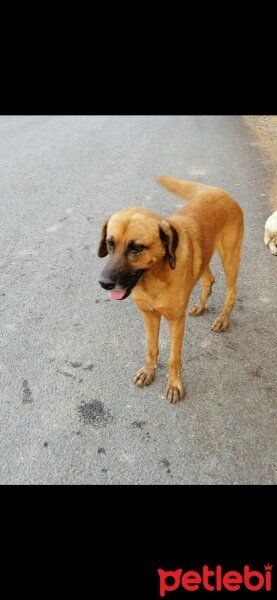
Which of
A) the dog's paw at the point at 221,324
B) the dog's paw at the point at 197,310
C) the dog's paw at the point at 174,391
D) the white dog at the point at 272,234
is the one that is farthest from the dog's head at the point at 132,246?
the white dog at the point at 272,234

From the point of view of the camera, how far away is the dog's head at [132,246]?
2537 millimetres

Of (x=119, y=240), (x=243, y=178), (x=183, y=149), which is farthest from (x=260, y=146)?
(x=119, y=240)

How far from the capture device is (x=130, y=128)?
9953 mm

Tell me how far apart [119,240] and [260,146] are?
24.0ft

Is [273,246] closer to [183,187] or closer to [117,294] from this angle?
[183,187]

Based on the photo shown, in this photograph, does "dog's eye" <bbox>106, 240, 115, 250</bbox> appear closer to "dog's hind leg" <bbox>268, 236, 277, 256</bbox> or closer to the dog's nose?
the dog's nose

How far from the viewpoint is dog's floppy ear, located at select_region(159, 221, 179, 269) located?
8.66 ft

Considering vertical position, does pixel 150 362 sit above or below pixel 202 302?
below

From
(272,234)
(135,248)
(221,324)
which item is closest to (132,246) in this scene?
(135,248)

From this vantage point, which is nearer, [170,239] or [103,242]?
[170,239]

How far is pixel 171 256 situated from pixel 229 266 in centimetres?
118

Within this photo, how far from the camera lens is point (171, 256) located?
8.84ft

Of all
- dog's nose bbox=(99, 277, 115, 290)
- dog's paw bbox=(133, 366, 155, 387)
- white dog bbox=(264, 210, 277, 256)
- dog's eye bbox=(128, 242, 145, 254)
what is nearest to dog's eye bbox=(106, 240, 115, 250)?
dog's eye bbox=(128, 242, 145, 254)

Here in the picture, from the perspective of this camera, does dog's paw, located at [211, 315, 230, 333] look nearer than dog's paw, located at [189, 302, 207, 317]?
Yes
